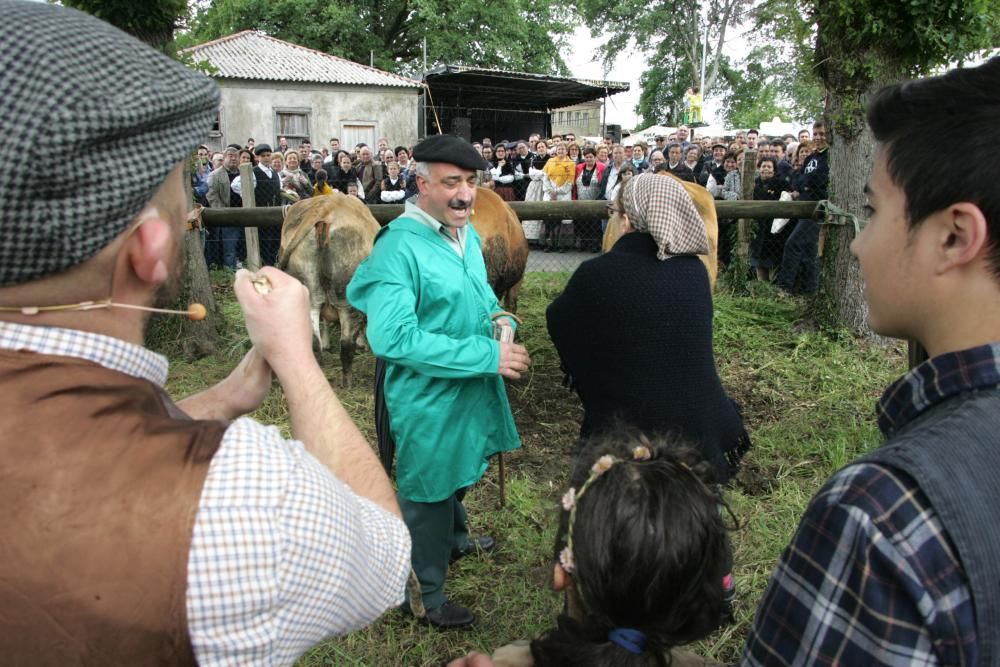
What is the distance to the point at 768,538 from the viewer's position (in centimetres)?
327

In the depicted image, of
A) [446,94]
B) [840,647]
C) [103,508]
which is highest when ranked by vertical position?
[446,94]


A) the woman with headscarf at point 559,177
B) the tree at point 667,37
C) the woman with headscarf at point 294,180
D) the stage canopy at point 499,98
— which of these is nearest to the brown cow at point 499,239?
the woman with headscarf at point 294,180

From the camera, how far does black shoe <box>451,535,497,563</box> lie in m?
3.27

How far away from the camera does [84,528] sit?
29.9 inches

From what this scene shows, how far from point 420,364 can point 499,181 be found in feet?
39.6

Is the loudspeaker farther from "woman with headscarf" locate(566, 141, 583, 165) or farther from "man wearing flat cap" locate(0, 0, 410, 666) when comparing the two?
"man wearing flat cap" locate(0, 0, 410, 666)

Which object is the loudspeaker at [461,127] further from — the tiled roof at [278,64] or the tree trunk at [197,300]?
the tree trunk at [197,300]

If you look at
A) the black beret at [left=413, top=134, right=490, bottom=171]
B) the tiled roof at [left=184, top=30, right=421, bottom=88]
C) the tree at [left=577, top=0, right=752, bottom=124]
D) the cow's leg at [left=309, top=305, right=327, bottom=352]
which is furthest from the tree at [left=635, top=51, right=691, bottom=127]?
the black beret at [left=413, top=134, right=490, bottom=171]

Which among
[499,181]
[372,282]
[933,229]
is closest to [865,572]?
[933,229]

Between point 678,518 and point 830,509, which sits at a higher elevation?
point 830,509

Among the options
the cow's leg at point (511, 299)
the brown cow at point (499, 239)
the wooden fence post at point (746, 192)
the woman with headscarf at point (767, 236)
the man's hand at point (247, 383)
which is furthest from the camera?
the woman with headscarf at point (767, 236)

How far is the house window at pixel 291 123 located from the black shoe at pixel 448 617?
80.1 feet

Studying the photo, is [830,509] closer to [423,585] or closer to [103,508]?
[103,508]

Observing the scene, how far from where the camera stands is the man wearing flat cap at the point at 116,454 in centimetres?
75
